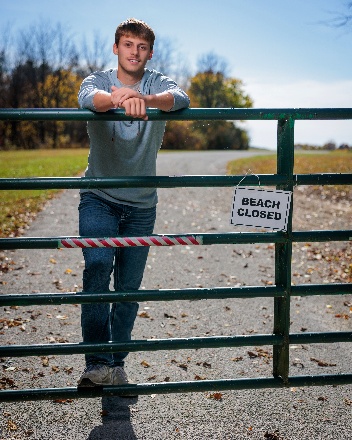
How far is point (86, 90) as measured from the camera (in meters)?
2.95

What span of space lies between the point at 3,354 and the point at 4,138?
52508 mm

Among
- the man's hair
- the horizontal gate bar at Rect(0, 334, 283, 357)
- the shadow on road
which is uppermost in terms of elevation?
the man's hair

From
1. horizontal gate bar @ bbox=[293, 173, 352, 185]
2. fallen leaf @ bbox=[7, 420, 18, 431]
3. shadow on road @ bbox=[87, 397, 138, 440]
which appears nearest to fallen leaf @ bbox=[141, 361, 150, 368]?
shadow on road @ bbox=[87, 397, 138, 440]

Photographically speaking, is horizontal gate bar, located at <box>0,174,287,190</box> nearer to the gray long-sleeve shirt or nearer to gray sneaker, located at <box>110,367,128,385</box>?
the gray long-sleeve shirt

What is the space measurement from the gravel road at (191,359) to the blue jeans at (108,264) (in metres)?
0.43

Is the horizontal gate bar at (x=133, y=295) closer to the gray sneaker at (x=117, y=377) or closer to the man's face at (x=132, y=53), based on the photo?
the gray sneaker at (x=117, y=377)

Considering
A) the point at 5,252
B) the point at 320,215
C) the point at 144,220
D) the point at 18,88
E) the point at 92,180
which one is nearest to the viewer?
the point at 92,180

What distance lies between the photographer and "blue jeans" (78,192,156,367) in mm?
3230

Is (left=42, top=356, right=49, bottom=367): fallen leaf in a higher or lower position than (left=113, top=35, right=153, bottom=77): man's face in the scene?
lower

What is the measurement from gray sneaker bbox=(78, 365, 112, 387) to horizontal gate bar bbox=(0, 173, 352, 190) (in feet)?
3.86

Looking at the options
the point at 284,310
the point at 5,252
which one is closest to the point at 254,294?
the point at 284,310

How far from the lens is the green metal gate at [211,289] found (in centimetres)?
285

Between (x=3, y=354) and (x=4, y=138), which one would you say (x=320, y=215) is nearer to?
(x=3, y=354)

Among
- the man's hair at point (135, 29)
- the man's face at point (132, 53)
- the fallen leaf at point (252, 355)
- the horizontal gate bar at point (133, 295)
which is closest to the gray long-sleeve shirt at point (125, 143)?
the man's face at point (132, 53)
